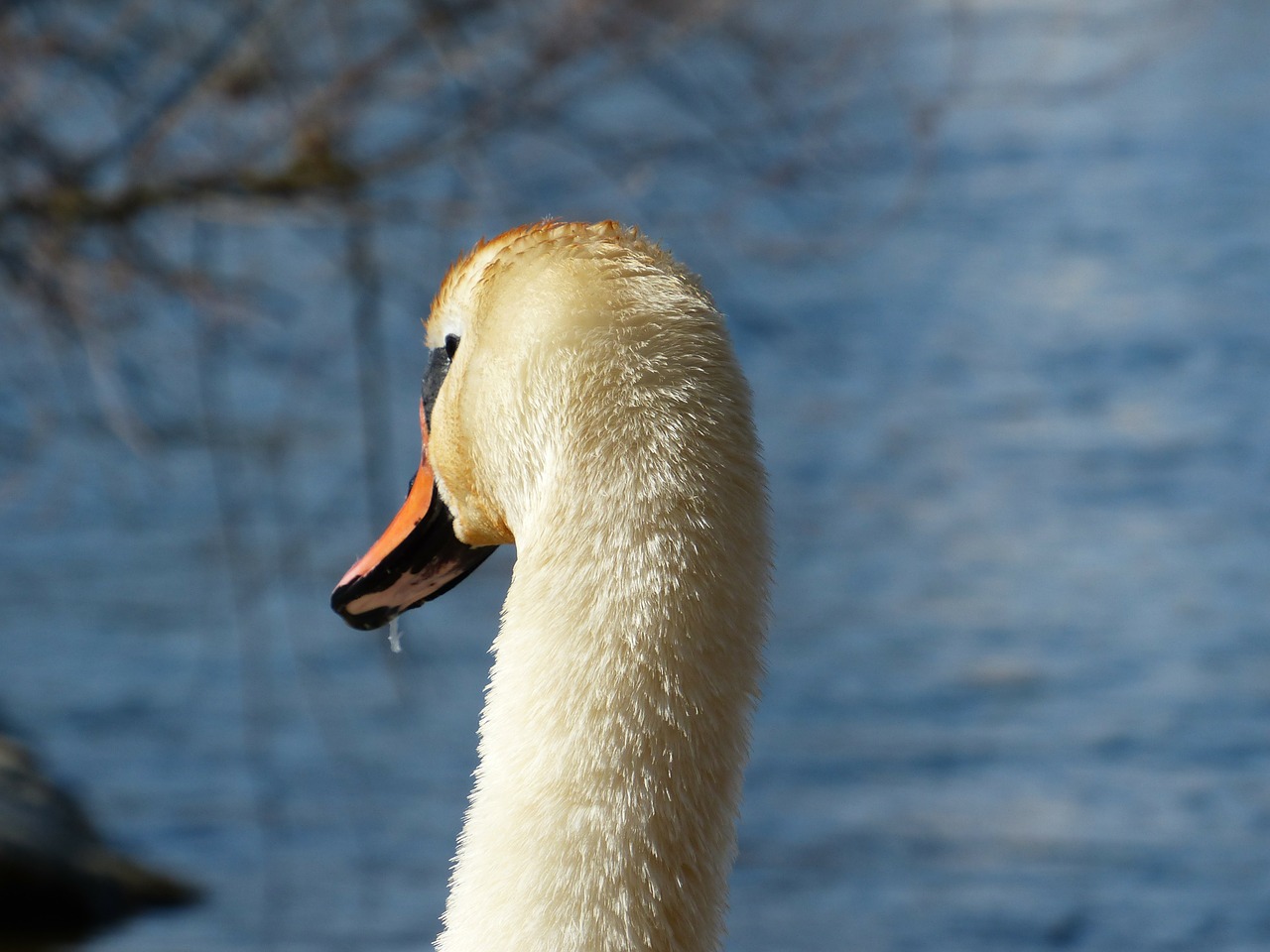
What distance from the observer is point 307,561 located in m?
9.52

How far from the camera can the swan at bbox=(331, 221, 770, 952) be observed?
2.25 metres

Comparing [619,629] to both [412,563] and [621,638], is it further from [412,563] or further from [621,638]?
[412,563]

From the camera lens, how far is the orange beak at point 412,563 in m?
2.88

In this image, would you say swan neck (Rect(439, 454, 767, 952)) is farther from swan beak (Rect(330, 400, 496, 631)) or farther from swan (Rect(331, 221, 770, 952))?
swan beak (Rect(330, 400, 496, 631))

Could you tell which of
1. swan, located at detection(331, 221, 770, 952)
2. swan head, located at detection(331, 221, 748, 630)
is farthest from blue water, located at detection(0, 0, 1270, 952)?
swan, located at detection(331, 221, 770, 952)

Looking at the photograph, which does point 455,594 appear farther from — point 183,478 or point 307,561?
point 183,478

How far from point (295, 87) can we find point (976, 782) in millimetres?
3817

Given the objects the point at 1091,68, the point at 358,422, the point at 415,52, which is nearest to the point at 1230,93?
the point at 1091,68

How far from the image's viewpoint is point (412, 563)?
294 centimetres

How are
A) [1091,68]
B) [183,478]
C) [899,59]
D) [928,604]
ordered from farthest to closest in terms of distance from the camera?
[1091,68], [183,478], [928,604], [899,59]

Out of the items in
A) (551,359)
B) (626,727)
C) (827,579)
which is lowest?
(626,727)

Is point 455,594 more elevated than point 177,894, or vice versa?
point 455,594

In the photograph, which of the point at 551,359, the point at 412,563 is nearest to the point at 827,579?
the point at 412,563

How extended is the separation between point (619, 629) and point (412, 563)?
710 mm
